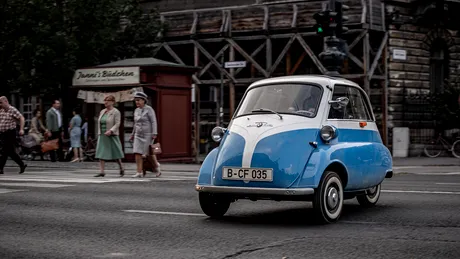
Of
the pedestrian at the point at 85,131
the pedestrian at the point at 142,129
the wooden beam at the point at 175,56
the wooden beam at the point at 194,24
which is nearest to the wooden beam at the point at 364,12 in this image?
the wooden beam at the point at 194,24

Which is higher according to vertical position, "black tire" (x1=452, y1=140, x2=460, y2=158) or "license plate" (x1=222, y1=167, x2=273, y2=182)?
"license plate" (x1=222, y1=167, x2=273, y2=182)

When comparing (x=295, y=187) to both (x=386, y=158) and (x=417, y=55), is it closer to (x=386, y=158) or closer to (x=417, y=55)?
(x=386, y=158)

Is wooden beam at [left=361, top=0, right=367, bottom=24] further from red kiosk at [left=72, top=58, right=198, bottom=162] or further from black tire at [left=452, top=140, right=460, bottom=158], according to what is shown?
red kiosk at [left=72, top=58, right=198, bottom=162]

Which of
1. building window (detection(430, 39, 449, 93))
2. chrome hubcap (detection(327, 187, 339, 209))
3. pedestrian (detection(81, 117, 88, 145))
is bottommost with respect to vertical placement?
chrome hubcap (detection(327, 187, 339, 209))

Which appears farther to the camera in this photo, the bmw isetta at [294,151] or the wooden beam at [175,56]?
the wooden beam at [175,56]

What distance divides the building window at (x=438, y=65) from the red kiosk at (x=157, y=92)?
9726 mm

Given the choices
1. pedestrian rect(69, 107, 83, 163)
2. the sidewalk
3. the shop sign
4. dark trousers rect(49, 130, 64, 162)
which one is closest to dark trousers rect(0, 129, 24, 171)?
the sidewalk

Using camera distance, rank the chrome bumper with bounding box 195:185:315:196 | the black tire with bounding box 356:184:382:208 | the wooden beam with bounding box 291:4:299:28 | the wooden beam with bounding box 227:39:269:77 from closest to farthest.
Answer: the chrome bumper with bounding box 195:185:315:196
the black tire with bounding box 356:184:382:208
the wooden beam with bounding box 291:4:299:28
the wooden beam with bounding box 227:39:269:77

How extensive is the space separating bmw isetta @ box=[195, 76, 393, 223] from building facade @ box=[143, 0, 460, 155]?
16.8m

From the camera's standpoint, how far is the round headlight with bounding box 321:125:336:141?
9453 mm

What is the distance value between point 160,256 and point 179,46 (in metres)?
25.4

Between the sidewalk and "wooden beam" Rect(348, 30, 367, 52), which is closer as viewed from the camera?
the sidewalk

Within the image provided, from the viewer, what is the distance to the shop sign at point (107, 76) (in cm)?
2452

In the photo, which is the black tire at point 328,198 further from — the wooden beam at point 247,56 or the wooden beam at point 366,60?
the wooden beam at point 247,56
